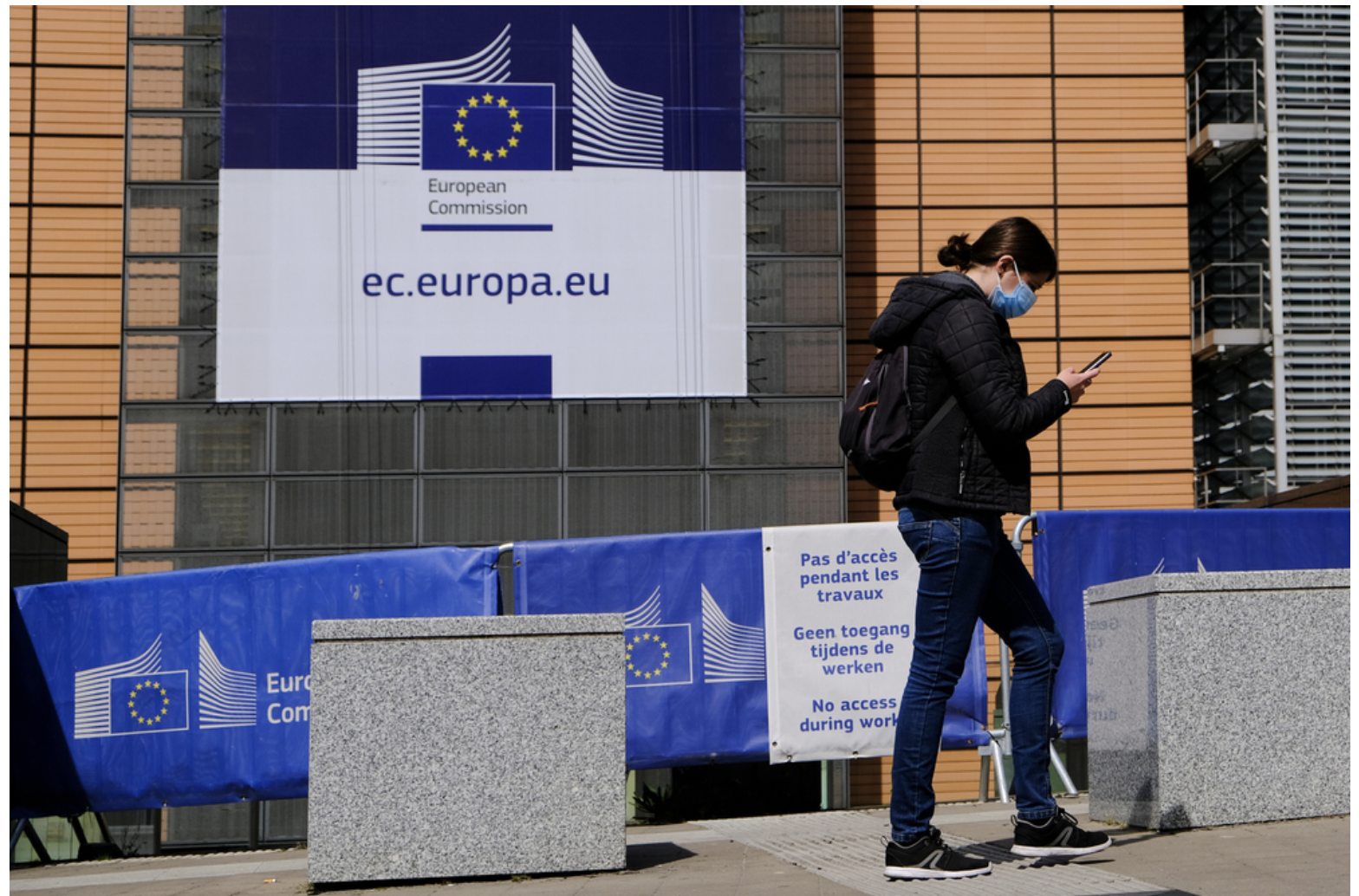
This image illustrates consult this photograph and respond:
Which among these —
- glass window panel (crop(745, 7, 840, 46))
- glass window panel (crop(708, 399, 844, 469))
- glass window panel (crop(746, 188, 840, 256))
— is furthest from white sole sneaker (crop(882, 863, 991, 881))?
glass window panel (crop(745, 7, 840, 46))

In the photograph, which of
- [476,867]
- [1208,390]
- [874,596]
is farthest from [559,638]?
[1208,390]

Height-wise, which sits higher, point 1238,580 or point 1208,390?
point 1208,390

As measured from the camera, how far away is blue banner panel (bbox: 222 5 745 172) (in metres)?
14.9

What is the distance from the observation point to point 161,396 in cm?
1480

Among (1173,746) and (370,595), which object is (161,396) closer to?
(370,595)

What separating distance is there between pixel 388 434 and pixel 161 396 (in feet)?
7.81

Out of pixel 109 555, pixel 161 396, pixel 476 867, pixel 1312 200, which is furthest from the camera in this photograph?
pixel 1312 200

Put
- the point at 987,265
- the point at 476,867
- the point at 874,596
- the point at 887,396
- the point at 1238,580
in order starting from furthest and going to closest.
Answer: the point at 874,596, the point at 1238,580, the point at 476,867, the point at 987,265, the point at 887,396

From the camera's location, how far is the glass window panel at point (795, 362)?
15.0 metres

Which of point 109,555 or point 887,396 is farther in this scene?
point 109,555

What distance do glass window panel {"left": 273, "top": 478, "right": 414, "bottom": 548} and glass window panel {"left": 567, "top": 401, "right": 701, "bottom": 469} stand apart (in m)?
1.85

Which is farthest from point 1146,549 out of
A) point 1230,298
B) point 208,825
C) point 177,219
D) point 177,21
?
point 1230,298

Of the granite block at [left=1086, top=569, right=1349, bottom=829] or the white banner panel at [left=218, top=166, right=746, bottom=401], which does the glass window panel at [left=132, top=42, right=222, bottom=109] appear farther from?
the granite block at [left=1086, top=569, right=1349, bottom=829]

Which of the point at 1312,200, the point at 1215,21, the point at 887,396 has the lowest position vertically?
the point at 887,396
